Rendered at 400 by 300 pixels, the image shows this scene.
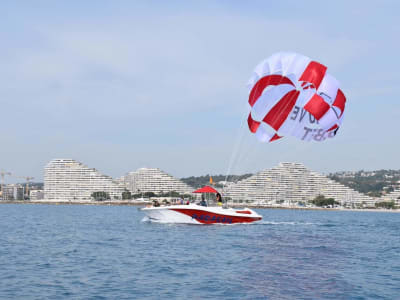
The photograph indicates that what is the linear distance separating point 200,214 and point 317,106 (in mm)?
11383

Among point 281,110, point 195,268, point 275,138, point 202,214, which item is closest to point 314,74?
point 281,110

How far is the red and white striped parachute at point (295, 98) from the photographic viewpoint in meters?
20.5

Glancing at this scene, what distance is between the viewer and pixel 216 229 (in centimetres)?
2747

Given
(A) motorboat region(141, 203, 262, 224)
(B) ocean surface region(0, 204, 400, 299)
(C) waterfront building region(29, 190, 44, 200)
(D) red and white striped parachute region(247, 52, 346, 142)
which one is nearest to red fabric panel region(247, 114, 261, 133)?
(D) red and white striped parachute region(247, 52, 346, 142)

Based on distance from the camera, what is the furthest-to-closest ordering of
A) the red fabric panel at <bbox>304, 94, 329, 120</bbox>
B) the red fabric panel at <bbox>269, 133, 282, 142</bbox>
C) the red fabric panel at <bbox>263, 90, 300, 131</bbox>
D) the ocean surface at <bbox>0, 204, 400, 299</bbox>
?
the red fabric panel at <bbox>269, 133, 282, 142</bbox>, the red fabric panel at <bbox>263, 90, 300, 131</bbox>, the red fabric panel at <bbox>304, 94, 329, 120</bbox>, the ocean surface at <bbox>0, 204, 400, 299</bbox>

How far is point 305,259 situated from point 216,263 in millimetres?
3053

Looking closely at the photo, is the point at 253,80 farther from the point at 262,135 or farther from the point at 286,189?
the point at 286,189

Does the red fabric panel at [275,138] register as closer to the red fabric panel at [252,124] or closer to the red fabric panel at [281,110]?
the red fabric panel at [281,110]

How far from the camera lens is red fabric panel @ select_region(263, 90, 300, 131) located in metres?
22.0

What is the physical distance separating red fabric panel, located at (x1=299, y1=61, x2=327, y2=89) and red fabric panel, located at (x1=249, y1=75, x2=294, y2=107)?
1080 millimetres

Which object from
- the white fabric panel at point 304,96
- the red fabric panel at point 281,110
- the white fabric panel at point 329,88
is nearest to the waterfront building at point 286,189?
the red fabric panel at point 281,110

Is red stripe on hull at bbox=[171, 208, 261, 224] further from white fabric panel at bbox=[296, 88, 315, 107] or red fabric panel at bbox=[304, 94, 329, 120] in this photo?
red fabric panel at bbox=[304, 94, 329, 120]

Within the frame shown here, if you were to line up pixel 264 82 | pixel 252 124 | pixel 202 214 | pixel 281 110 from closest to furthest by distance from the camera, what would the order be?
pixel 264 82, pixel 281 110, pixel 252 124, pixel 202 214

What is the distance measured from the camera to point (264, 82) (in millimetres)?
21547
